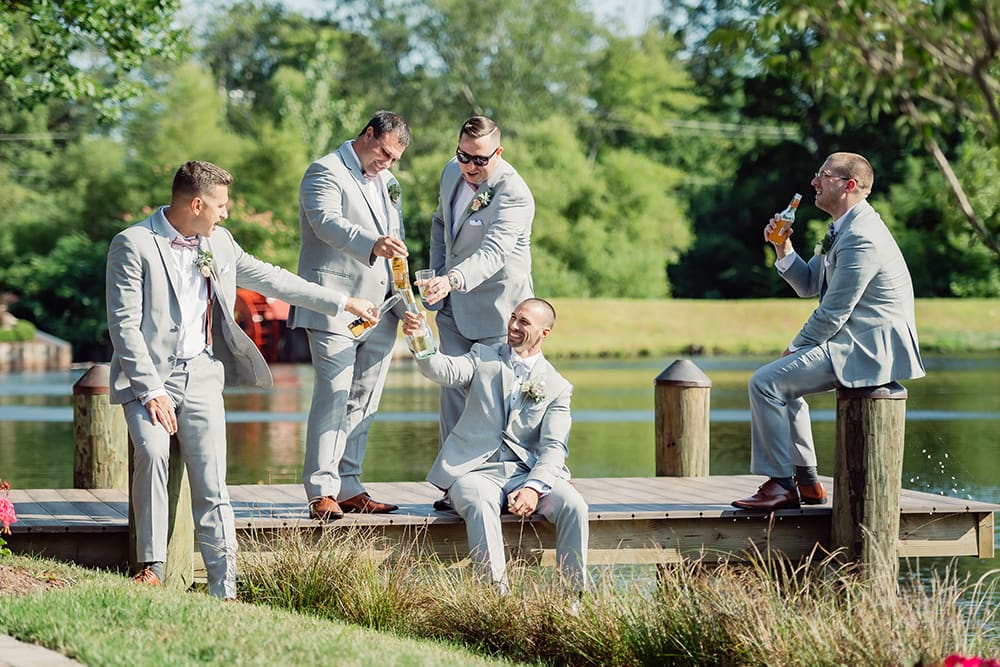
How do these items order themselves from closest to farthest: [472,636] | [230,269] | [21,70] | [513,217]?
[472,636] → [230,269] → [513,217] → [21,70]

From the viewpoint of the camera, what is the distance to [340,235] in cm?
794

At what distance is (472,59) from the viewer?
62.8 metres

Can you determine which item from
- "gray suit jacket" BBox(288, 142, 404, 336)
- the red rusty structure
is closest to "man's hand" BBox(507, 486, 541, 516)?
"gray suit jacket" BBox(288, 142, 404, 336)

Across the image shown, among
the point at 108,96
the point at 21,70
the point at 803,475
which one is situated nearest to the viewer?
the point at 803,475

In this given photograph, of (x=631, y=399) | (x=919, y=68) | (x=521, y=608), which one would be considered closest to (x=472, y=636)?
(x=521, y=608)

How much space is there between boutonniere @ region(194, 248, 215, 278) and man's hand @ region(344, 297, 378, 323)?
85 cm

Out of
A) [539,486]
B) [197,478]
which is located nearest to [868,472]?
[539,486]

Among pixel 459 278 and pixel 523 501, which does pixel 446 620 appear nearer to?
pixel 523 501

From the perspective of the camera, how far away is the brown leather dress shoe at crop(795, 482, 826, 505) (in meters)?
8.90

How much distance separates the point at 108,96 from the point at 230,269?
11.1 meters

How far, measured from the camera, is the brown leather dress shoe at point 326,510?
810 cm

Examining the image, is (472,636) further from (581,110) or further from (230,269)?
(581,110)

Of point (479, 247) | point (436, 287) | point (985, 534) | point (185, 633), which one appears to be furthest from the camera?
point (985, 534)

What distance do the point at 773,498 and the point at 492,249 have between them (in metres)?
2.23
